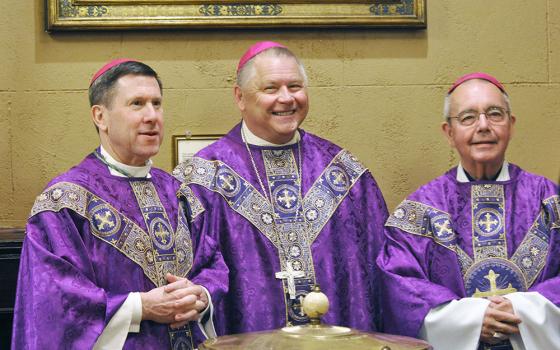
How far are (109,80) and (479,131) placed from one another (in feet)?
5.92

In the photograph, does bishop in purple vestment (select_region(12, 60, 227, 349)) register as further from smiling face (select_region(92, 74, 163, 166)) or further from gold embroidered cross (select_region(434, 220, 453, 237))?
gold embroidered cross (select_region(434, 220, 453, 237))

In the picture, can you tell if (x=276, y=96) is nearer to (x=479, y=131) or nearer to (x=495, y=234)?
(x=479, y=131)

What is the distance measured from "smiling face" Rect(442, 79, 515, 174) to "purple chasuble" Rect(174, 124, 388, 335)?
50 cm

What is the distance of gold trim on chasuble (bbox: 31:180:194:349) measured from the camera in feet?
15.3

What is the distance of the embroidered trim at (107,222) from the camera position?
4645 mm

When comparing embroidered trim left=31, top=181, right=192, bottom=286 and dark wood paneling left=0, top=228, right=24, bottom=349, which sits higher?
embroidered trim left=31, top=181, right=192, bottom=286

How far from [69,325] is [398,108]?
9.10 feet

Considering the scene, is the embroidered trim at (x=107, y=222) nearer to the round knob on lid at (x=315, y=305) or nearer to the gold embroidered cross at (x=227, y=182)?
the gold embroidered cross at (x=227, y=182)

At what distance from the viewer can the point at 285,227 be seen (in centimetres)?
541

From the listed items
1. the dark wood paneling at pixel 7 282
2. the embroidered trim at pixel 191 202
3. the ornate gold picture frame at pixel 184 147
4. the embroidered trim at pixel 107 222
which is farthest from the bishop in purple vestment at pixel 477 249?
the dark wood paneling at pixel 7 282

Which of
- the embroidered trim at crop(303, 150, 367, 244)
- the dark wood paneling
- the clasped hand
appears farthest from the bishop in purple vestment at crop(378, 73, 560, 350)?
the dark wood paneling

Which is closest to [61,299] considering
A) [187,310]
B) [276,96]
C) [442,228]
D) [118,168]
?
[187,310]

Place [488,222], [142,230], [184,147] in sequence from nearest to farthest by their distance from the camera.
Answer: [142,230] < [488,222] < [184,147]

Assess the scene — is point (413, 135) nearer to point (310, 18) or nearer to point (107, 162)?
point (310, 18)
